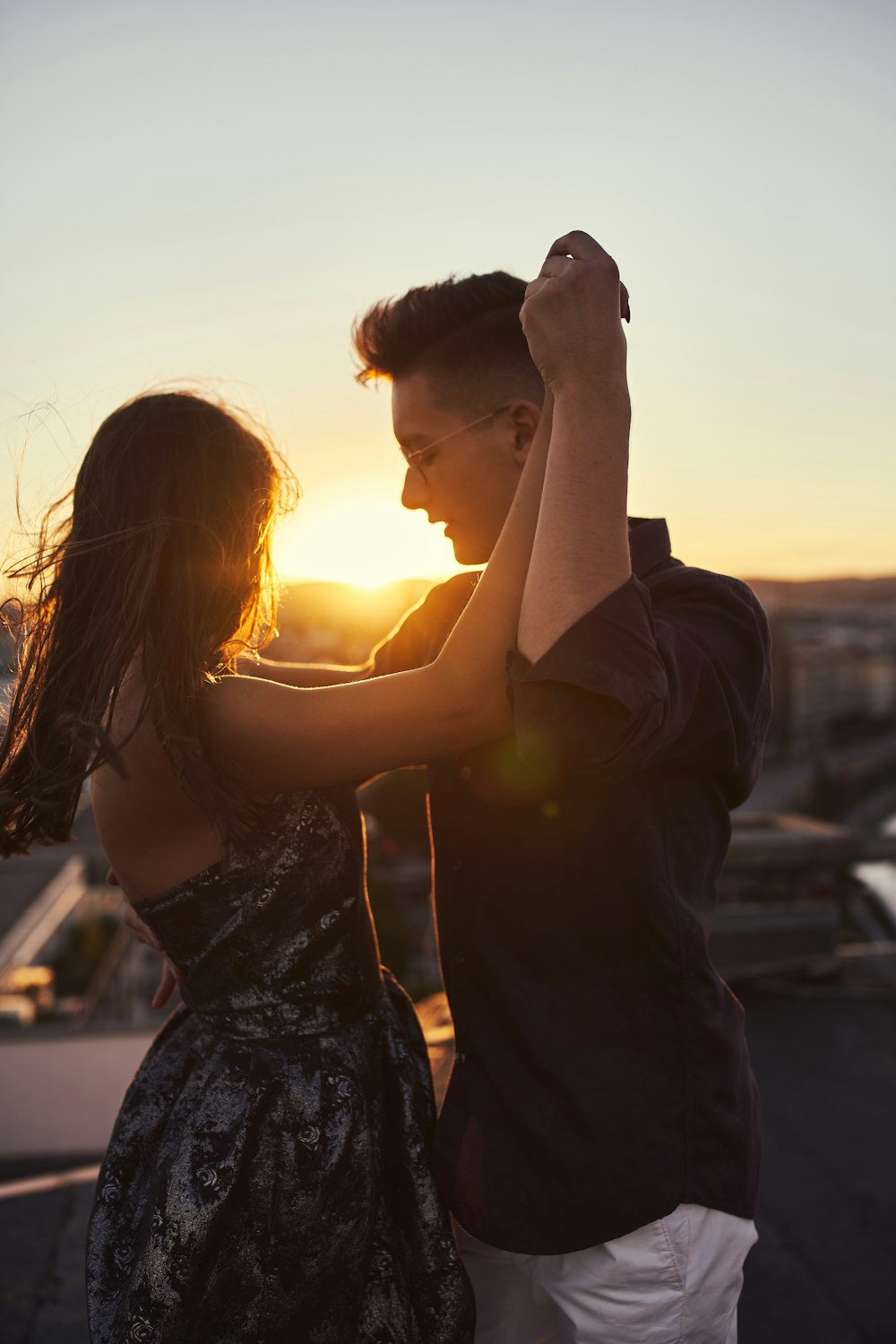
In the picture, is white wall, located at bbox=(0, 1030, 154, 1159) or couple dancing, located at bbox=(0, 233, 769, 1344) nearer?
couple dancing, located at bbox=(0, 233, 769, 1344)

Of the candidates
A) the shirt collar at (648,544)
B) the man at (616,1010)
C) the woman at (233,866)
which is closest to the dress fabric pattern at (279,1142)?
the woman at (233,866)

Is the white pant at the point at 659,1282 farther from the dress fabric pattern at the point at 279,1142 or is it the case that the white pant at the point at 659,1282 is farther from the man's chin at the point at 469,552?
the man's chin at the point at 469,552

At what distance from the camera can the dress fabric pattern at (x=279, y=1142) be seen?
58.0 inches

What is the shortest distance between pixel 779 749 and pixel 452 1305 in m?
87.8

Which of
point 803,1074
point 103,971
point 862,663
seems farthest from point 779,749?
point 803,1074

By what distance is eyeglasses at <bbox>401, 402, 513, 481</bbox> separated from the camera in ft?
6.23

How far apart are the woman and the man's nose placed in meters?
0.30

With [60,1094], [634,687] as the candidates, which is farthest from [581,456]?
[60,1094]

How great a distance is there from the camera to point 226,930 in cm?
162

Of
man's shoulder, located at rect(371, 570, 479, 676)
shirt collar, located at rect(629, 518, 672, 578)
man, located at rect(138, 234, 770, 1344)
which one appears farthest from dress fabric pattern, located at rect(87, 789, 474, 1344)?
shirt collar, located at rect(629, 518, 672, 578)

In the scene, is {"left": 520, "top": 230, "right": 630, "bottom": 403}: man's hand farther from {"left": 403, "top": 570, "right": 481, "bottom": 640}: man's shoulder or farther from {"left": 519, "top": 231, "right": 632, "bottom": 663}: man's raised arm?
{"left": 403, "top": 570, "right": 481, "bottom": 640}: man's shoulder

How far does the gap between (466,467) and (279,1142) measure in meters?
1.21

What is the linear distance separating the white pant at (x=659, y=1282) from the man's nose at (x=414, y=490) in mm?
1286

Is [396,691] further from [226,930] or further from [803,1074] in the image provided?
[803,1074]
